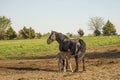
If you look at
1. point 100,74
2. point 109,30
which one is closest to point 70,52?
point 100,74

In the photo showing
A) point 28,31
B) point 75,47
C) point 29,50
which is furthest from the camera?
point 28,31

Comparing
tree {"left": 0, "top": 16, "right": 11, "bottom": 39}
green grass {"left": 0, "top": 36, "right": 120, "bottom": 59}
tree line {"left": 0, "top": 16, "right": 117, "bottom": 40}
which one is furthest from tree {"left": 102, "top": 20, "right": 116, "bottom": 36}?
green grass {"left": 0, "top": 36, "right": 120, "bottom": 59}

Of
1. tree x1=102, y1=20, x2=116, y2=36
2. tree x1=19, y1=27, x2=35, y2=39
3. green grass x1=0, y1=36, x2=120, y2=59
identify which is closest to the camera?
green grass x1=0, y1=36, x2=120, y2=59

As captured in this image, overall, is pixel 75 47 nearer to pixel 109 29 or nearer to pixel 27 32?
pixel 27 32

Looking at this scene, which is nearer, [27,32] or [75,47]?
[75,47]

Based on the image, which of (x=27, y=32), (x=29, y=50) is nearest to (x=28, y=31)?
(x=27, y=32)

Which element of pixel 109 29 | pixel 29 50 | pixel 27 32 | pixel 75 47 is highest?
pixel 109 29

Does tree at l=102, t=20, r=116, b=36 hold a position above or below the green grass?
above

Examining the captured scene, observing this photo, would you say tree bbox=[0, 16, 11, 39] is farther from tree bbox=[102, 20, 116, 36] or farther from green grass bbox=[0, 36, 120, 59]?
green grass bbox=[0, 36, 120, 59]

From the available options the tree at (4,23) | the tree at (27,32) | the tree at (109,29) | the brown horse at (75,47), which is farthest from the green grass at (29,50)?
the tree at (4,23)

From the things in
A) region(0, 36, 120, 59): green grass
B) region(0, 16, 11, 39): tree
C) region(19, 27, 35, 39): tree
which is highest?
region(0, 16, 11, 39): tree

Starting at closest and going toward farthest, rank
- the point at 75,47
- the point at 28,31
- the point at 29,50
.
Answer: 1. the point at 75,47
2. the point at 29,50
3. the point at 28,31

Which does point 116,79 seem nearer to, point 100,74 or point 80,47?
point 100,74

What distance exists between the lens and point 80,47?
58.4 feet
